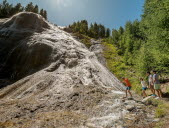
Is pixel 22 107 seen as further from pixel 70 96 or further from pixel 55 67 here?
pixel 55 67

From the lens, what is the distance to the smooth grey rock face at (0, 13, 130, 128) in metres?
11.2

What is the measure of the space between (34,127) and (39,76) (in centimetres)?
1165

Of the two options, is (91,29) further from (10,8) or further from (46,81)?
(46,81)

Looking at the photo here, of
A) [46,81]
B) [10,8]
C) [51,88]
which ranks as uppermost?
[10,8]

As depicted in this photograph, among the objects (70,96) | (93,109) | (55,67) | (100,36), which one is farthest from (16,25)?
(100,36)

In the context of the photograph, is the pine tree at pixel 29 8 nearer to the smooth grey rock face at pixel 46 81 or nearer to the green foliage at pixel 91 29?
the green foliage at pixel 91 29

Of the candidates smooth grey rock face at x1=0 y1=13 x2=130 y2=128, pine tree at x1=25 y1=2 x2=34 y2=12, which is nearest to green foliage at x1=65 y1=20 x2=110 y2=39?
pine tree at x1=25 y1=2 x2=34 y2=12

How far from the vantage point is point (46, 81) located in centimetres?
1836

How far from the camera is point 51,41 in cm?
2997

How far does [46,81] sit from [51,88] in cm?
166

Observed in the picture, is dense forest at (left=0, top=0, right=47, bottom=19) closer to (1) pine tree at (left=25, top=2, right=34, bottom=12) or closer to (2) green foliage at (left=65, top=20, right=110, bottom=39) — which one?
(1) pine tree at (left=25, top=2, right=34, bottom=12)

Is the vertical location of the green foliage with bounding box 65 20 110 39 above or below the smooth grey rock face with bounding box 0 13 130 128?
above

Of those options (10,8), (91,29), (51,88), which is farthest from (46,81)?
(91,29)

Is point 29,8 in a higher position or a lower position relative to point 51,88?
higher
